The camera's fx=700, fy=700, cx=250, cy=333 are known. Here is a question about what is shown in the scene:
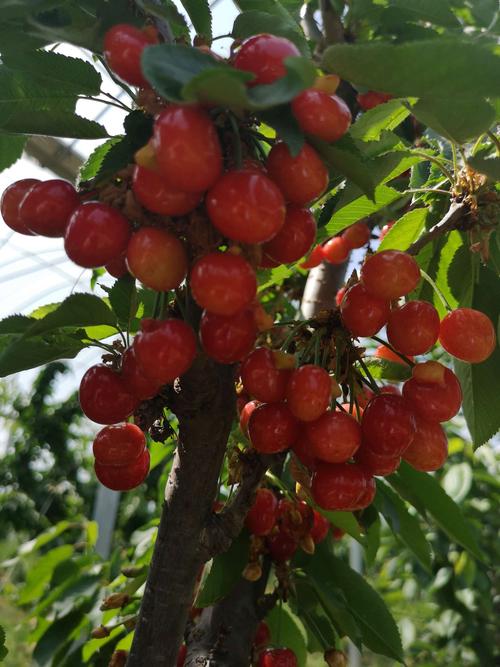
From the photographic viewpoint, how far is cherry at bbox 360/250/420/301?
0.82m

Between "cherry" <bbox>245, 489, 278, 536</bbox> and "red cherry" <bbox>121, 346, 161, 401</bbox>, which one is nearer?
"red cherry" <bbox>121, 346, 161, 401</bbox>

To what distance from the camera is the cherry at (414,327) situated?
847mm

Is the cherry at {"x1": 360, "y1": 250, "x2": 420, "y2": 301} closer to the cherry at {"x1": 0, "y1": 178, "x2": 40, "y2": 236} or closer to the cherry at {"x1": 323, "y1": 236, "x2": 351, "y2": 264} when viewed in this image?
the cherry at {"x1": 0, "y1": 178, "x2": 40, "y2": 236}

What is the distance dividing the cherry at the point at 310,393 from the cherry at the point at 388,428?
7cm

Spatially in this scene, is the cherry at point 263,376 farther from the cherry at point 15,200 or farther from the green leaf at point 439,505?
the green leaf at point 439,505

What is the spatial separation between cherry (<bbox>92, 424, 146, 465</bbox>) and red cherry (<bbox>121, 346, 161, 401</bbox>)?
0.24 ft

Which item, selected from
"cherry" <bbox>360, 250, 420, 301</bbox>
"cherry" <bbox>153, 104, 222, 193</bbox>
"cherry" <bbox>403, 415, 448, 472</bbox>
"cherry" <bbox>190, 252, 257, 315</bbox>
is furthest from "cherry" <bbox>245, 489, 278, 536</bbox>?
"cherry" <bbox>153, 104, 222, 193</bbox>

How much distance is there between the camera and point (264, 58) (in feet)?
1.96

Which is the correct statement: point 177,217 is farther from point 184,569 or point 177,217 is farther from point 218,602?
point 218,602

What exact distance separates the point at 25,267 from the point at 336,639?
6640mm

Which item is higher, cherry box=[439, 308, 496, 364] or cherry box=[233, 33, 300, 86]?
cherry box=[233, 33, 300, 86]

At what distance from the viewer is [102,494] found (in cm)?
518

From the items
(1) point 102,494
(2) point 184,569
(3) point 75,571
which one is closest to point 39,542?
(3) point 75,571

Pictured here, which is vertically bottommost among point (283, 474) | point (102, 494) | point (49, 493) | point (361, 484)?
point (49, 493)
